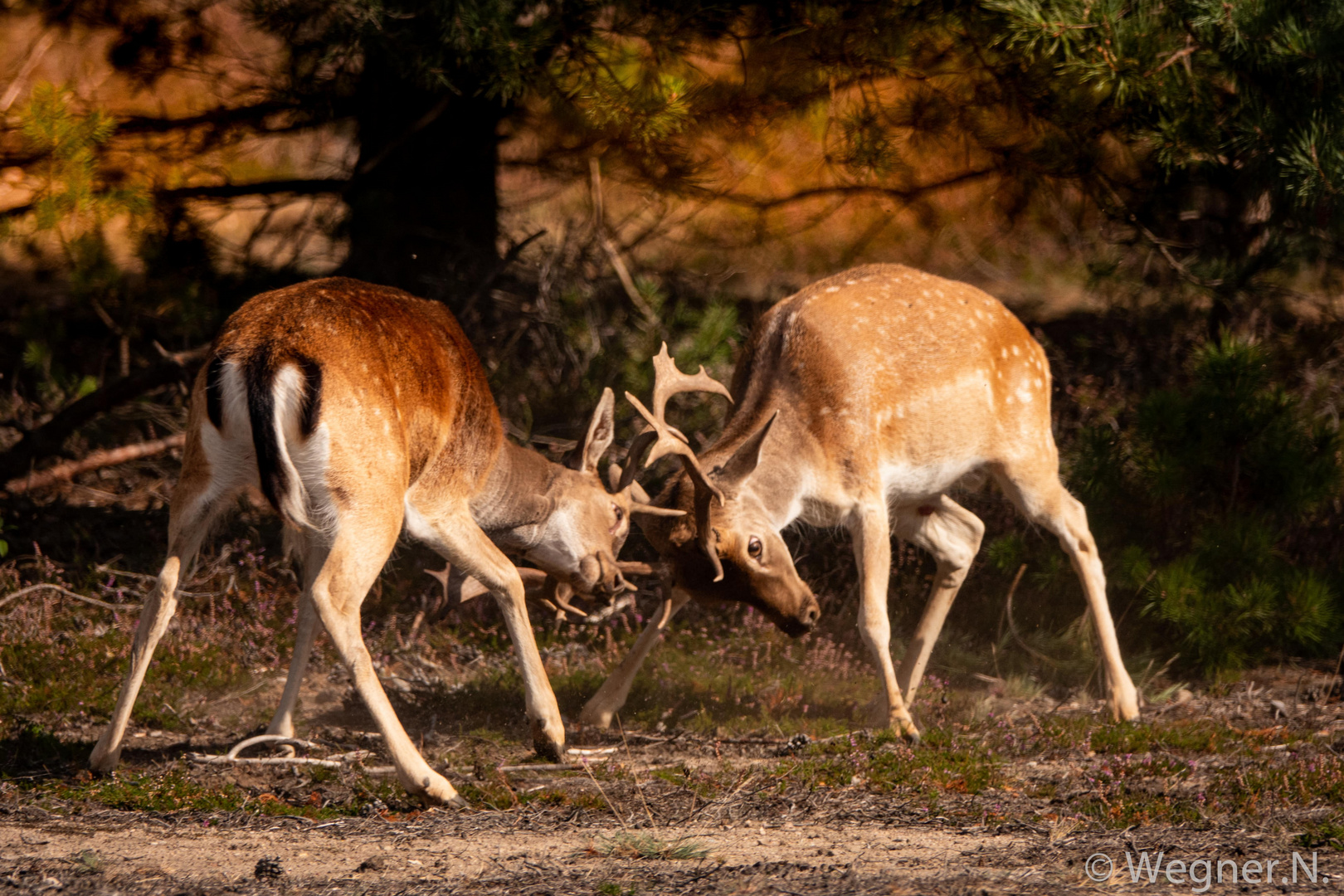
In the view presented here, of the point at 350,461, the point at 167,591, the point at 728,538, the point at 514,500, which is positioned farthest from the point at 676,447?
the point at 167,591

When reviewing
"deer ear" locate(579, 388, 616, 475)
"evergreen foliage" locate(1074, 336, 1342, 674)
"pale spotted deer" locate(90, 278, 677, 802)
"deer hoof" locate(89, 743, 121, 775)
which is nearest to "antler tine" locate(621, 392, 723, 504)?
"deer ear" locate(579, 388, 616, 475)

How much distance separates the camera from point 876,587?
5.47 metres

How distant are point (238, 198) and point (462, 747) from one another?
3715 mm

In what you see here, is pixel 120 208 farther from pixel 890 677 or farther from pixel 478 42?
pixel 890 677

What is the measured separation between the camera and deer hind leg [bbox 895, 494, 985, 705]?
20.4 feet

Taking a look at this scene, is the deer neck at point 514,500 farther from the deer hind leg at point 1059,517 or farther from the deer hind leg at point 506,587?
the deer hind leg at point 1059,517

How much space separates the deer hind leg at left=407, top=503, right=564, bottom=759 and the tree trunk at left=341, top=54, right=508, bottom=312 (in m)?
2.62

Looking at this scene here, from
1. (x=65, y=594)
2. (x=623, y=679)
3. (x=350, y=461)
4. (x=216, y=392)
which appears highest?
(x=216, y=392)

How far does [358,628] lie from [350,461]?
58cm

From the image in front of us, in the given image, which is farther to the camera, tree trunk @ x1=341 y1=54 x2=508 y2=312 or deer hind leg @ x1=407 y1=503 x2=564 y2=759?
tree trunk @ x1=341 y1=54 x2=508 y2=312

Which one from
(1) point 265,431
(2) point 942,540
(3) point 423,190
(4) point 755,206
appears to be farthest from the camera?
(3) point 423,190

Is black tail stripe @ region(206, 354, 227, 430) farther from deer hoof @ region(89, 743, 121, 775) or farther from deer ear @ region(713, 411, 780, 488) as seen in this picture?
deer ear @ region(713, 411, 780, 488)

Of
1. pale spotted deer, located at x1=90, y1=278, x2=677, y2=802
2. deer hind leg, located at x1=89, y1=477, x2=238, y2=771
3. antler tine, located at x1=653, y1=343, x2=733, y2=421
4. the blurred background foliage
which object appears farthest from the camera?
the blurred background foliage

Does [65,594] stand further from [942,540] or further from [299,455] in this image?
[942,540]
